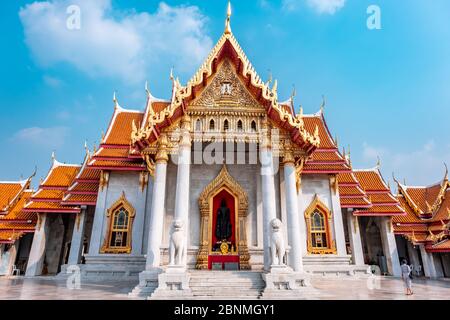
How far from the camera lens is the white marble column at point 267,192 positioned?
27.6ft

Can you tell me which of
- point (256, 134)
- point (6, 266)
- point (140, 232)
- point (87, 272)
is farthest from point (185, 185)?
point (6, 266)

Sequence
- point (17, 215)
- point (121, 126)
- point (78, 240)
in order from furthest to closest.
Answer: point (17, 215), point (121, 126), point (78, 240)

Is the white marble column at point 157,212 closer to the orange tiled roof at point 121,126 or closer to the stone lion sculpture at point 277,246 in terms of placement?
the stone lion sculpture at point 277,246

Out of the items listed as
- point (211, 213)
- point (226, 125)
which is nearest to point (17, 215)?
point (211, 213)

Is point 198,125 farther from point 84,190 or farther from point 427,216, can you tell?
point 427,216

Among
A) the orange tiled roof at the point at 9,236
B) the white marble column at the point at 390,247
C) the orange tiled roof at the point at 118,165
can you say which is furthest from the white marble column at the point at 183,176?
the orange tiled roof at the point at 9,236

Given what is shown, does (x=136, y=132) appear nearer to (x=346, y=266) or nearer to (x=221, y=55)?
(x=221, y=55)

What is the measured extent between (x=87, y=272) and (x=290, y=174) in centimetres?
822

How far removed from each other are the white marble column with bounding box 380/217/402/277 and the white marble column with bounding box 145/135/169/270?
12.2 meters

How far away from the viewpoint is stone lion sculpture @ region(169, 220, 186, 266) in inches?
294

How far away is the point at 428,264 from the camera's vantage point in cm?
1592

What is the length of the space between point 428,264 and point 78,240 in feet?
58.1

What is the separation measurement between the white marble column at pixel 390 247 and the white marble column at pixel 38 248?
17214mm

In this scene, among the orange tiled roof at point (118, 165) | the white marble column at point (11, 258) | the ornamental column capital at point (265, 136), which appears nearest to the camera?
the ornamental column capital at point (265, 136)
